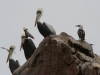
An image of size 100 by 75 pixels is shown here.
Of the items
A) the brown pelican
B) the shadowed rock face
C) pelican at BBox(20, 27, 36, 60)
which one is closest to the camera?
the shadowed rock face

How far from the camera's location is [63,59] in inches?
522

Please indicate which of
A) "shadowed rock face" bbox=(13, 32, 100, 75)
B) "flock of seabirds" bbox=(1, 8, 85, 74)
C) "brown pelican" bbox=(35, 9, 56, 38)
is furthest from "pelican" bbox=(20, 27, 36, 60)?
"shadowed rock face" bbox=(13, 32, 100, 75)

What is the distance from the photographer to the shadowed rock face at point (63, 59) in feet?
42.3

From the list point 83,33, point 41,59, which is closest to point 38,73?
point 41,59

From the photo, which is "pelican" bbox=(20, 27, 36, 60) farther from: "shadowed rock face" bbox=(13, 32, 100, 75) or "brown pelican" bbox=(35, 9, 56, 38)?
"shadowed rock face" bbox=(13, 32, 100, 75)

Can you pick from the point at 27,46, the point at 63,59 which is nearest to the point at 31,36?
the point at 27,46

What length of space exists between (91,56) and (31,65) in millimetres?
2495

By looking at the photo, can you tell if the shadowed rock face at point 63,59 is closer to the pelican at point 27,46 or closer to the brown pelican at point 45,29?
the brown pelican at point 45,29

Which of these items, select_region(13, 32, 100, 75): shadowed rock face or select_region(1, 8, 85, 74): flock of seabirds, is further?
select_region(1, 8, 85, 74): flock of seabirds

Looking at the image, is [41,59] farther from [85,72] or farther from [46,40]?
[85,72]

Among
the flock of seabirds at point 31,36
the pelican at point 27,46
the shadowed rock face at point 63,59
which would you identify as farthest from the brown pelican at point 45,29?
the shadowed rock face at point 63,59

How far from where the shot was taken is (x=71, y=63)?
13062 mm

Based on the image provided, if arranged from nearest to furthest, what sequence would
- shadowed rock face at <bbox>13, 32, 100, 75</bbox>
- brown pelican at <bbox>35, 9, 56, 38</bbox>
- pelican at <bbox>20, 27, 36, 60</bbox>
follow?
shadowed rock face at <bbox>13, 32, 100, 75</bbox>, brown pelican at <bbox>35, 9, 56, 38</bbox>, pelican at <bbox>20, 27, 36, 60</bbox>

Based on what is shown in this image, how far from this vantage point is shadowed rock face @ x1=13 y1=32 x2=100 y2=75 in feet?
42.3
